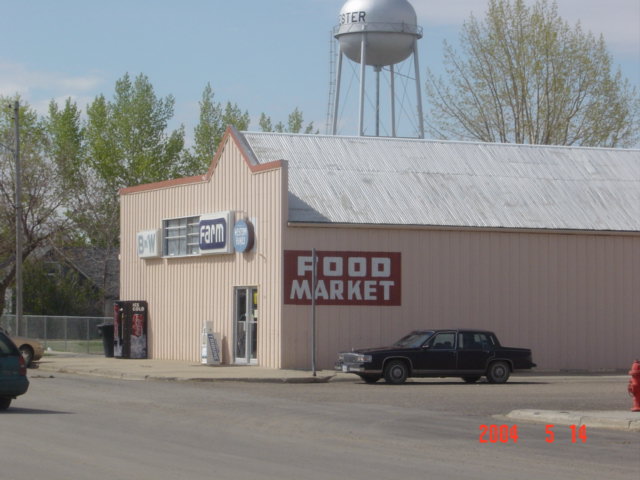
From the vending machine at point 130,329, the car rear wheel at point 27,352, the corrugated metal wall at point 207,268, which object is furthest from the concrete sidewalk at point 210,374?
the corrugated metal wall at point 207,268

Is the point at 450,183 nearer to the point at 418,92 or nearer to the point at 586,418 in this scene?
the point at 418,92

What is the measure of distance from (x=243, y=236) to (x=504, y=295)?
7944 millimetres

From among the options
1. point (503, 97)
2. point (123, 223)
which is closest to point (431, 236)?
point (123, 223)

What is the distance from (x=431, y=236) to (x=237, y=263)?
5878mm

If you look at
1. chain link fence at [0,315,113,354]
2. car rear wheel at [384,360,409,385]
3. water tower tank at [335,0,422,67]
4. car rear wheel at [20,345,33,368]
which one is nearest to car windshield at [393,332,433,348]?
car rear wheel at [384,360,409,385]

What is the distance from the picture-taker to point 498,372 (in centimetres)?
2923

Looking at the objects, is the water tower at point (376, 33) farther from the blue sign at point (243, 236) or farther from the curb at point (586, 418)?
the curb at point (586, 418)

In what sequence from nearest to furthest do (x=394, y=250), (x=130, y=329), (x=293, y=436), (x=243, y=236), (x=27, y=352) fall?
(x=293, y=436) → (x=394, y=250) → (x=243, y=236) → (x=27, y=352) → (x=130, y=329)

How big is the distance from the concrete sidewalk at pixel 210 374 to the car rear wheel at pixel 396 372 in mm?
1803

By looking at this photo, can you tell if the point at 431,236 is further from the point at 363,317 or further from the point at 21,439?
the point at 21,439

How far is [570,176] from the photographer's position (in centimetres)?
3859

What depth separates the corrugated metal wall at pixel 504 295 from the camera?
3334 centimetres
